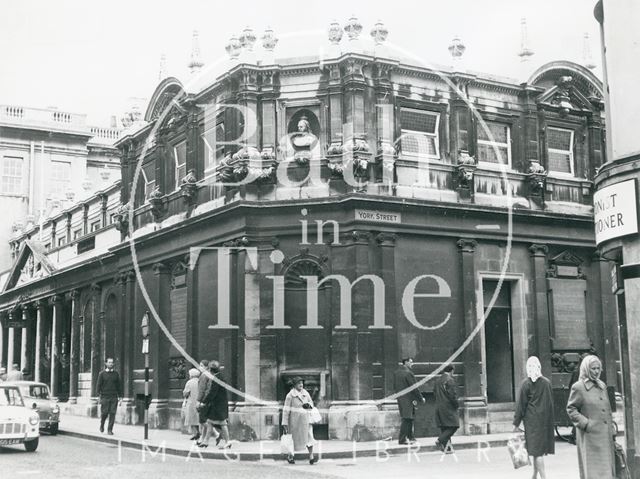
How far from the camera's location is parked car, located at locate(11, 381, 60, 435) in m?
24.0

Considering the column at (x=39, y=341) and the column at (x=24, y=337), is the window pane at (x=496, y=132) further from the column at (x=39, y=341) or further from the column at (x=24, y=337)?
the column at (x=24, y=337)

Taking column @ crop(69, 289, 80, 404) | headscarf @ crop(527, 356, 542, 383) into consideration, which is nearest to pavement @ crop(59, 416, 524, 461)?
headscarf @ crop(527, 356, 542, 383)

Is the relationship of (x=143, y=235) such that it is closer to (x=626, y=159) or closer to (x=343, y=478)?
(x=343, y=478)

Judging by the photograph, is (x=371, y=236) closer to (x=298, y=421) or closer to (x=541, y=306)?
(x=541, y=306)

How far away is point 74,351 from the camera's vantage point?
35188 mm

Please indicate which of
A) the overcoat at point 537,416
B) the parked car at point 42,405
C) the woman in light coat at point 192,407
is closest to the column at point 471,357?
the woman in light coat at point 192,407

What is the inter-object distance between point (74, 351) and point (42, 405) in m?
11.4

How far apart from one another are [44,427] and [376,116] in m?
12.4

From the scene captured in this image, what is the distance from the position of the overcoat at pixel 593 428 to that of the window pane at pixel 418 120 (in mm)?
12579

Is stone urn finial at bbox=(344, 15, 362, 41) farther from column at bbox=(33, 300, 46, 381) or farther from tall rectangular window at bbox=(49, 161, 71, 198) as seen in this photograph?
tall rectangular window at bbox=(49, 161, 71, 198)

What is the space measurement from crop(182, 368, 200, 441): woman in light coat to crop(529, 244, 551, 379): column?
9164 mm

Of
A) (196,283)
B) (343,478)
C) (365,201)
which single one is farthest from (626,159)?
(196,283)

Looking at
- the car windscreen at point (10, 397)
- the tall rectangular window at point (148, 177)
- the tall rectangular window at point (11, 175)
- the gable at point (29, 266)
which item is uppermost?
the tall rectangular window at point (11, 175)

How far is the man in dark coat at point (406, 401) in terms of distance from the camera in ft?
63.0
